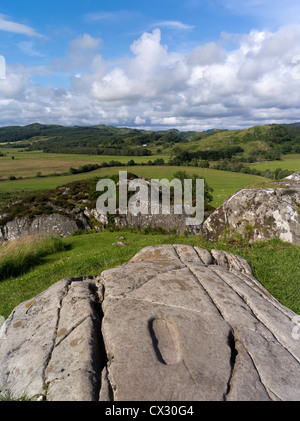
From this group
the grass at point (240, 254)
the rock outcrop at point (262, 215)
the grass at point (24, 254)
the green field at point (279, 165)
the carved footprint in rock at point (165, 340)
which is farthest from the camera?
the green field at point (279, 165)

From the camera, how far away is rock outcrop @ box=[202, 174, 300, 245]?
13.6m

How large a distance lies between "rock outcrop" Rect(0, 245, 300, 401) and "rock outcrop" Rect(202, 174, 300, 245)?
654cm

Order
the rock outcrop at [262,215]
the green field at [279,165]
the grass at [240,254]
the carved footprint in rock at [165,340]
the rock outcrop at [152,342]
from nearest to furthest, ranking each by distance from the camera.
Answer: the rock outcrop at [152,342] < the carved footprint in rock at [165,340] < the grass at [240,254] < the rock outcrop at [262,215] < the green field at [279,165]

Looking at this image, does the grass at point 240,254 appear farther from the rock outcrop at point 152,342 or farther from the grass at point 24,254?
the rock outcrop at point 152,342

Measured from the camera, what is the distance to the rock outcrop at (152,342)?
14.6ft

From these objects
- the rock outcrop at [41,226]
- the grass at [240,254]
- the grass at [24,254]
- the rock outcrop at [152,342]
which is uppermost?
the rock outcrop at [152,342]

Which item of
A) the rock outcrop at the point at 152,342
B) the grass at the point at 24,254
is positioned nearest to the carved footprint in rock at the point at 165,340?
the rock outcrop at the point at 152,342

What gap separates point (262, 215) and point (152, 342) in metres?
11.3

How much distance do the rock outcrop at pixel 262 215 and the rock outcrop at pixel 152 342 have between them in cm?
654

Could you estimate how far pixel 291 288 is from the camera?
9250mm
